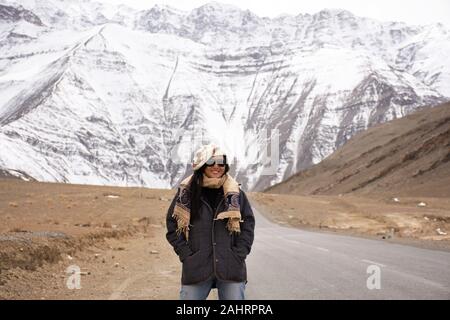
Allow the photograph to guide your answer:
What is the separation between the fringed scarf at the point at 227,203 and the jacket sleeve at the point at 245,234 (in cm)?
12

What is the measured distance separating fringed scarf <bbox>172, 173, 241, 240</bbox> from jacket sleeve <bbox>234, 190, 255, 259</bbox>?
0.12 m

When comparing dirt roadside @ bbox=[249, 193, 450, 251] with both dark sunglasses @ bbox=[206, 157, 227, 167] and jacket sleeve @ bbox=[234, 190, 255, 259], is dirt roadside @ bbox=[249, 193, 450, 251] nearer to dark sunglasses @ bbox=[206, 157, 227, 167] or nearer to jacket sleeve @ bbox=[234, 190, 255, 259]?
jacket sleeve @ bbox=[234, 190, 255, 259]

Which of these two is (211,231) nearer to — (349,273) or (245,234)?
(245,234)

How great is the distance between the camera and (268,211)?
5956cm

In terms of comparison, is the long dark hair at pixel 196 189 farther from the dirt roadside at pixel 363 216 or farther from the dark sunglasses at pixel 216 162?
the dirt roadside at pixel 363 216

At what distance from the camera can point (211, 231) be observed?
6773mm

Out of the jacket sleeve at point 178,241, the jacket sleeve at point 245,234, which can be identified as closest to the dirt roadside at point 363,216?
the jacket sleeve at point 245,234

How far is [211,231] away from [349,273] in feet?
25.7

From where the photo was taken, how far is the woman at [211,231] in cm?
670

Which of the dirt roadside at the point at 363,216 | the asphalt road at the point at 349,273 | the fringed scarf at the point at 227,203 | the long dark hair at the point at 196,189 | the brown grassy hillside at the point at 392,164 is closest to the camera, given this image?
the fringed scarf at the point at 227,203
